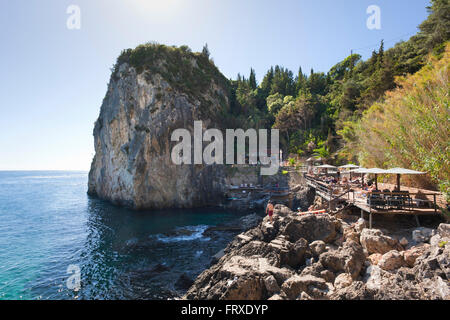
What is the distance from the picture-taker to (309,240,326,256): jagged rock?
9.73m

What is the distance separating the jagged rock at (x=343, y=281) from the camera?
280 inches

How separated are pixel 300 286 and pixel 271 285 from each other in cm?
102

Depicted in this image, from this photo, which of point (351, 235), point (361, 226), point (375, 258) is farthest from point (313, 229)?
point (375, 258)

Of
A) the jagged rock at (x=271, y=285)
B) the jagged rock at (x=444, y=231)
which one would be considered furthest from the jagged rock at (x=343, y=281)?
the jagged rock at (x=444, y=231)

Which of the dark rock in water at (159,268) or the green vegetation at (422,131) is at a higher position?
the green vegetation at (422,131)

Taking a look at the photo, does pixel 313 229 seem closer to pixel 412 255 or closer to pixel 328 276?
pixel 328 276

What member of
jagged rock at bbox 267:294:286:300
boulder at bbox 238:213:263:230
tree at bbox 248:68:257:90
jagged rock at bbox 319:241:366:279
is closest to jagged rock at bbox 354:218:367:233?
jagged rock at bbox 319:241:366:279

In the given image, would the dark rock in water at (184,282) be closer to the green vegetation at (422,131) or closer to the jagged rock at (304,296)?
the jagged rock at (304,296)

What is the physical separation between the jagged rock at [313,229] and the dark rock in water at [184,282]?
611cm

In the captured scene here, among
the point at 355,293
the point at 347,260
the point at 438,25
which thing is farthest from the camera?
the point at 438,25

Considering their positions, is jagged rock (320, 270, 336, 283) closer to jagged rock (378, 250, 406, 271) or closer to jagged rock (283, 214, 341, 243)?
jagged rock (378, 250, 406, 271)

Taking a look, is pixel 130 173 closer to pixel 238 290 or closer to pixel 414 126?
pixel 238 290

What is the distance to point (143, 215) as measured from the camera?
91.4 feet

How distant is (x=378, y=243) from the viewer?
8.54m
